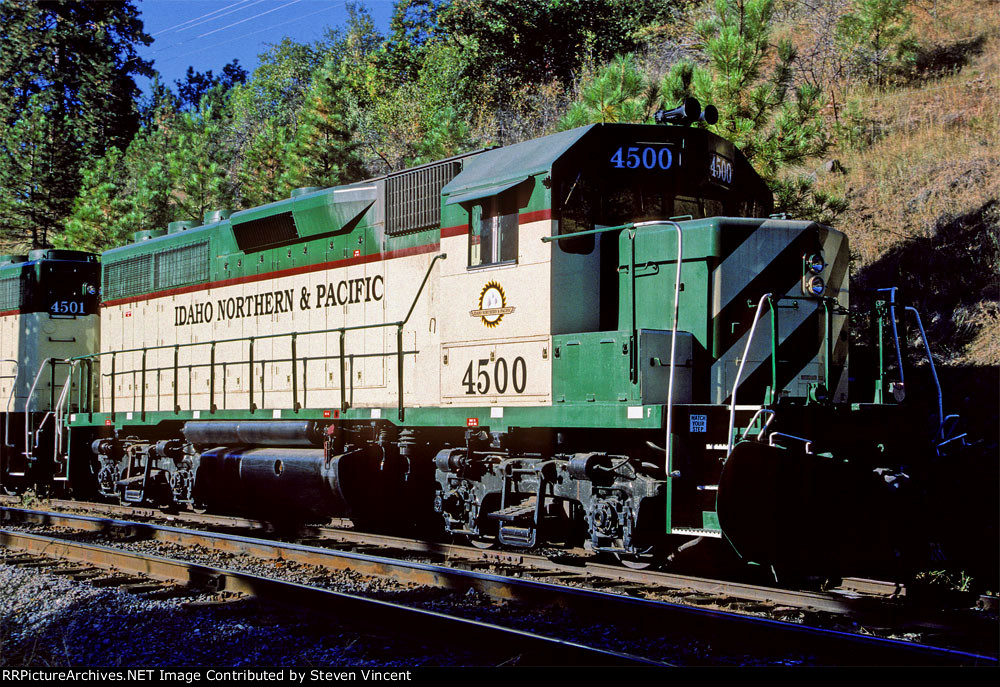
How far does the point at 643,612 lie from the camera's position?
19.0ft

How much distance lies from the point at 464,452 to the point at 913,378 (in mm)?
6736

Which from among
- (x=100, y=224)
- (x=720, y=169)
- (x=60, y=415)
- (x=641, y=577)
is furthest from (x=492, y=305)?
(x=100, y=224)

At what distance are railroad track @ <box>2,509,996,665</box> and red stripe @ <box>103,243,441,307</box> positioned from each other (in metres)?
2.81

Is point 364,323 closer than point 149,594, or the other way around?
point 149,594

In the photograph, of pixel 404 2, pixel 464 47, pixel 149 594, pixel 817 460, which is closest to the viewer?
pixel 817 460

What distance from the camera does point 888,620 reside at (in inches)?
233

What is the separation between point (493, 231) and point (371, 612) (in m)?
3.28

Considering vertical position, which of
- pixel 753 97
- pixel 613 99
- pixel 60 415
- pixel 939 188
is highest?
pixel 613 99

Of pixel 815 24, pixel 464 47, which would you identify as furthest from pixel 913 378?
pixel 464 47

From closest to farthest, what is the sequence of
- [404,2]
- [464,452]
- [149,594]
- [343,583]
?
[149,594] → [343,583] → [464,452] → [404,2]

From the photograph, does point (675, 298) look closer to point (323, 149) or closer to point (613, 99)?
point (613, 99)

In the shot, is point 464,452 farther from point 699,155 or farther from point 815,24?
point 815,24

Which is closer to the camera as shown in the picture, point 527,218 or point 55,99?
point 527,218

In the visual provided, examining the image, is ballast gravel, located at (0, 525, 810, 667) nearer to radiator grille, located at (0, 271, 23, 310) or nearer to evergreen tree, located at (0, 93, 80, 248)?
radiator grille, located at (0, 271, 23, 310)
